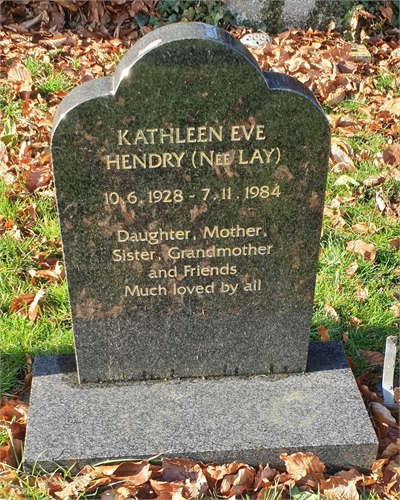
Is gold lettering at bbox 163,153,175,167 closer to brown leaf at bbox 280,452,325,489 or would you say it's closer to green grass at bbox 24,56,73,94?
brown leaf at bbox 280,452,325,489

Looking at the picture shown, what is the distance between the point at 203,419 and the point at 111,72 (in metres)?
3.79

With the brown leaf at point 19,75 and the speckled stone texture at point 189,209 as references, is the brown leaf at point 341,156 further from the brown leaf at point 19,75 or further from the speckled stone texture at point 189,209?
the brown leaf at point 19,75

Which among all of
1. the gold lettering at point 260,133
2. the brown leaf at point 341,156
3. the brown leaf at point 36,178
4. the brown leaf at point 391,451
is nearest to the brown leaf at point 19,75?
the brown leaf at point 36,178

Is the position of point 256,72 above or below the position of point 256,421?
above

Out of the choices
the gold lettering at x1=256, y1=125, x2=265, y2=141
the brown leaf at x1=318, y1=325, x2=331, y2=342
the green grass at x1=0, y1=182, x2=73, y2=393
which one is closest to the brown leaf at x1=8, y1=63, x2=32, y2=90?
the green grass at x1=0, y1=182, x2=73, y2=393

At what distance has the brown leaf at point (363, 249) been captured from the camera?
3793 millimetres

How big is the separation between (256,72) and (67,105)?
2.26 ft

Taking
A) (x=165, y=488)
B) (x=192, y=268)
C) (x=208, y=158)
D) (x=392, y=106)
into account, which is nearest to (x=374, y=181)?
(x=392, y=106)

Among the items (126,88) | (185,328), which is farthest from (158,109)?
(185,328)

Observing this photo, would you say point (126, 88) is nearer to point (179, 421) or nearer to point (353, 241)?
point (179, 421)

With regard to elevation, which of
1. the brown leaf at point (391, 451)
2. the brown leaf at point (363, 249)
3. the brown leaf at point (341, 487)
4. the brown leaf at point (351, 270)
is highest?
the brown leaf at point (363, 249)

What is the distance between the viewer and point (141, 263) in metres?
2.68

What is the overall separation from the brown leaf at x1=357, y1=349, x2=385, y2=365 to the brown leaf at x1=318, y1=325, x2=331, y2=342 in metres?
0.17

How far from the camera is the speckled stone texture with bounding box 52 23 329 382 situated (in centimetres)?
234
